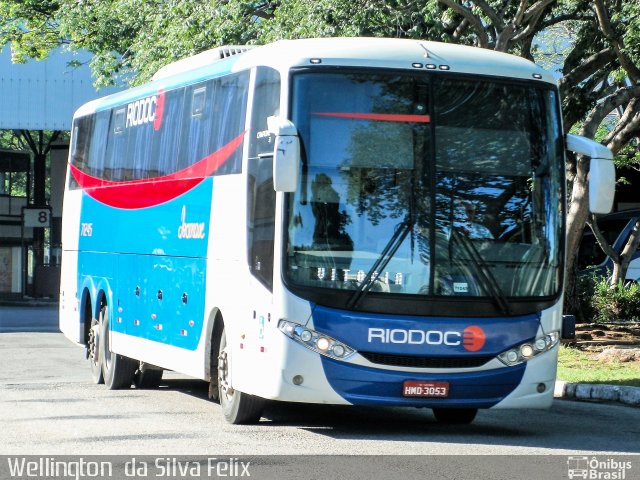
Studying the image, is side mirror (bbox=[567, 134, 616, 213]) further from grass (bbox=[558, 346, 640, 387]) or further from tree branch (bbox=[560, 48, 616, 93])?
tree branch (bbox=[560, 48, 616, 93])

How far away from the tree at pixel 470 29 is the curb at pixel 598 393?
5.45 m

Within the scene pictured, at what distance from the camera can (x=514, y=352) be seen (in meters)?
11.2

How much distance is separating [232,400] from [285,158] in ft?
8.49

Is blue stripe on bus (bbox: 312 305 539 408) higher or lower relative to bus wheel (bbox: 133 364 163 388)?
higher

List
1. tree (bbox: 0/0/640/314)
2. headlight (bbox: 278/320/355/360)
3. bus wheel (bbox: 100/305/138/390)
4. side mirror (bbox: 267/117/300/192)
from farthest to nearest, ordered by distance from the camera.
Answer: tree (bbox: 0/0/640/314) → bus wheel (bbox: 100/305/138/390) → headlight (bbox: 278/320/355/360) → side mirror (bbox: 267/117/300/192)

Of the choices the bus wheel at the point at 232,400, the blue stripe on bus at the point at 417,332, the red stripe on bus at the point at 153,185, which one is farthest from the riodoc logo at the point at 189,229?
the blue stripe on bus at the point at 417,332

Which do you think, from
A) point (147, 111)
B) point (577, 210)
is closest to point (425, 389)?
point (147, 111)

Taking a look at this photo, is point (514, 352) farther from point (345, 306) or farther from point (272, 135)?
point (272, 135)

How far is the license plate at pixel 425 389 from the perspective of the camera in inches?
429

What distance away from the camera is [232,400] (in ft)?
39.1

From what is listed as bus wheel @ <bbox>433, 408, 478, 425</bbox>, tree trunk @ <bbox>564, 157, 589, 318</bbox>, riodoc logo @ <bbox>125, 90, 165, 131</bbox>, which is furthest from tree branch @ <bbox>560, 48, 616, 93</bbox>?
bus wheel @ <bbox>433, 408, 478, 425</bbox>

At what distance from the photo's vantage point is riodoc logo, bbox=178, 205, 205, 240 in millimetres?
12938

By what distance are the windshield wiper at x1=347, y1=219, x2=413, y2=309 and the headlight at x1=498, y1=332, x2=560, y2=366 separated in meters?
1.30

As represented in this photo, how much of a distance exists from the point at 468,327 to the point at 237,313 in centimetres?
212
